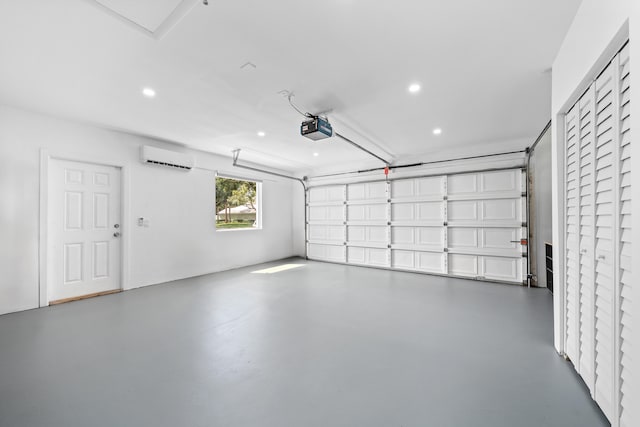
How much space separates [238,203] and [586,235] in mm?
7093

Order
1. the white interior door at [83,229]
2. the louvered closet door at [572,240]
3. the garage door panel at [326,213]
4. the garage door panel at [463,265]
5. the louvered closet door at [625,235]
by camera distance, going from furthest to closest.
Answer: the garage door panel at [326,213]
the garage door panel at [463,265]
the white interior door at [83,229]
the louvered closet door at [572,240]
the louvered closet door at [625,235]

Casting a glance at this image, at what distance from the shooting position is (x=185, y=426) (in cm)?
145

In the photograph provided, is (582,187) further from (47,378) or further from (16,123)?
(16,123)

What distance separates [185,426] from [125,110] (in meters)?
3.65

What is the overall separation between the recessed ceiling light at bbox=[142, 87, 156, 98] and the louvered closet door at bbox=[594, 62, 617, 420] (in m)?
3.78

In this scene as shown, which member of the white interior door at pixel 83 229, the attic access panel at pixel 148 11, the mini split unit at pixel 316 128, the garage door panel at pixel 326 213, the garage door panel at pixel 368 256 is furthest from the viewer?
the garage door panel at pixel 326 213

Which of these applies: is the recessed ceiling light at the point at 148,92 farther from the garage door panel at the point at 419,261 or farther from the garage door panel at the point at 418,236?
the garage door panel at the point at 419,261

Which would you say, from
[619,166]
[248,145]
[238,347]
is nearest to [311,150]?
[248,145]

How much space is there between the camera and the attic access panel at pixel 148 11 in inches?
65.7

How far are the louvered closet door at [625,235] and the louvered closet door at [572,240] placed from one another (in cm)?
62

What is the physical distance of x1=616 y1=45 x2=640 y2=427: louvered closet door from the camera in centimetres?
123

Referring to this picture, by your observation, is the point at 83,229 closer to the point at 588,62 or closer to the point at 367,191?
the point at 367,191

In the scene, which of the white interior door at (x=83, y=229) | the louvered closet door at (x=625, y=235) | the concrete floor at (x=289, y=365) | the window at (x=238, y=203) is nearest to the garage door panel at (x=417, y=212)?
the concrete floor at (x=289, y=365)

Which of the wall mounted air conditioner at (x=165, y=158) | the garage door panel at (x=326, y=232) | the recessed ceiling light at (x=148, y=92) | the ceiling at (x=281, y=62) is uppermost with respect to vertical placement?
the ceiling at (x=281, y=62)
